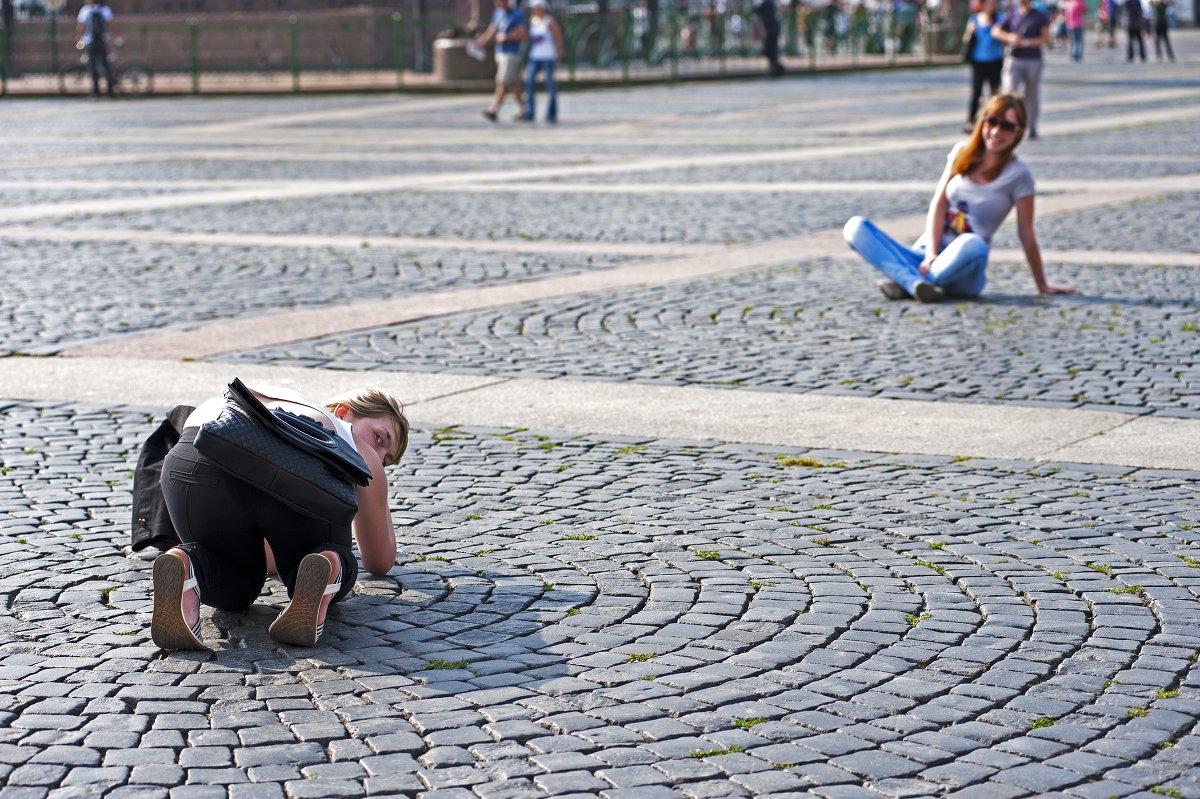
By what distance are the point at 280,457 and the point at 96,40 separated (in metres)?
28.8

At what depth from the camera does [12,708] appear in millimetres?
3748

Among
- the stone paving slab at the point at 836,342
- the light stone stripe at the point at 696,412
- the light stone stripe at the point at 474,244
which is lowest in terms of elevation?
the light stone stripe at the point at 696,412

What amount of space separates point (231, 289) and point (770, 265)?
328cm

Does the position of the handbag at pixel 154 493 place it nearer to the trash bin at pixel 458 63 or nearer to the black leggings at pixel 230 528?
the black leggings at pixel 230 528

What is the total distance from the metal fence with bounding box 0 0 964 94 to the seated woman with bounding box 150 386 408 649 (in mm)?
28091

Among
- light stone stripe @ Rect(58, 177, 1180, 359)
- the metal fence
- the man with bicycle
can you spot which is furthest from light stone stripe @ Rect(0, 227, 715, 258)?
the metal fence

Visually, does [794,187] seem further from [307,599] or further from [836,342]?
[307,599]

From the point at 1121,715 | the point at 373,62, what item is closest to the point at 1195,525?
the point at 1121,715

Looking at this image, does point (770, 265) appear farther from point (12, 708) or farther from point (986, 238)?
point (12, 708)

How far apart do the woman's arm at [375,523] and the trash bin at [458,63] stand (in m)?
27.5

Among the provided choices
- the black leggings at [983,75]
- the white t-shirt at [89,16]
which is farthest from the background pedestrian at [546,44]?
the white t-shirt at [89,16]

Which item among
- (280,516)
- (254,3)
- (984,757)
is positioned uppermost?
(254,3)

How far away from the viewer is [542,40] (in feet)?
78.4

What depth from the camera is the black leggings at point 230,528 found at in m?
4.21
